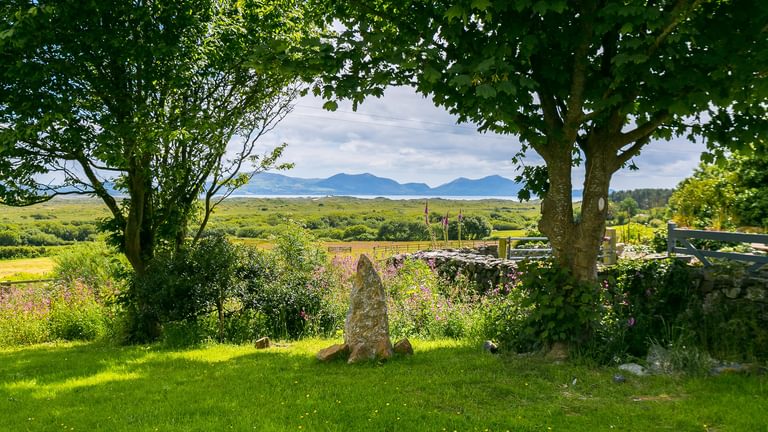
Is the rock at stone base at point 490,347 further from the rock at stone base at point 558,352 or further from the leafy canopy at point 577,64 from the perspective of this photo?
the leafy canopy at point 577,64

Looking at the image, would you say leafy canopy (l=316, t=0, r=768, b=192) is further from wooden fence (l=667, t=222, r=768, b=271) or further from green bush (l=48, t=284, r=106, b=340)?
green bush (l=48, t=284, r=106, b=340)

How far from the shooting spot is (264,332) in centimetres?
1052

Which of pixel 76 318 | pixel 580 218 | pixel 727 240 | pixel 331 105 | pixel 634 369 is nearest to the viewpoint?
pixel 634 369

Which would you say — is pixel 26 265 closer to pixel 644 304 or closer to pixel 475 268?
pixel 475 268

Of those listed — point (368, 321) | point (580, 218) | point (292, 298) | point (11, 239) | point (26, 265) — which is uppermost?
point (580, 218)

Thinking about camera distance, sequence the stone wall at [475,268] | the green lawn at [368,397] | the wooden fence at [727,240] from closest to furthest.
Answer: the green lawn at [368,397], the wooden fence at [727,240], the stone wall at [475,268]

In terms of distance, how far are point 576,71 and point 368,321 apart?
460 cm

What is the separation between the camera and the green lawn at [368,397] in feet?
16.1

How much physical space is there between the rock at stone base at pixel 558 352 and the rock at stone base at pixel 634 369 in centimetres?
76

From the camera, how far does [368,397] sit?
5.62 m

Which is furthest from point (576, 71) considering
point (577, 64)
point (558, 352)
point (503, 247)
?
point (503, 247)

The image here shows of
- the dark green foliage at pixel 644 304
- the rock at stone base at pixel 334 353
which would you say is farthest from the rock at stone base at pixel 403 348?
the dark green foliage at pixel 644 304

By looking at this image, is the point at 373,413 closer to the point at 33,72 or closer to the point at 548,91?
the point at 548,91

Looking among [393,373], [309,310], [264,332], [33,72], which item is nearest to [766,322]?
[393,373]
